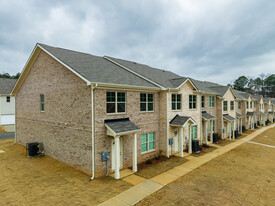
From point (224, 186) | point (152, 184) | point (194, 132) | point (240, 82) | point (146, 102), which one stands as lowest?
point (224, 186)

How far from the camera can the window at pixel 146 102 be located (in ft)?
44.0

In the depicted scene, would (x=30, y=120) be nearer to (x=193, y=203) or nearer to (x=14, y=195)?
(x=14, y=195)

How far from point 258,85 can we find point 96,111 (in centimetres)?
12793

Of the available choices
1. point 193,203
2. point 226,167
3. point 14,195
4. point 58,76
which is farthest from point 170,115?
point 14,195

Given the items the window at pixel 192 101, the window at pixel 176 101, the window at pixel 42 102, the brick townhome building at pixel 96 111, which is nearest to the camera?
the brick townhome building at pixel 96 111

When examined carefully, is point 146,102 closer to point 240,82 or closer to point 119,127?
point 119,127

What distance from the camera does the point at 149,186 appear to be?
923 centimetres

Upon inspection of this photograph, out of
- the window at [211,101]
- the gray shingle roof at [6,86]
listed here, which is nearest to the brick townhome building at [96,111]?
the window at [211,101]

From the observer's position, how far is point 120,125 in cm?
1080

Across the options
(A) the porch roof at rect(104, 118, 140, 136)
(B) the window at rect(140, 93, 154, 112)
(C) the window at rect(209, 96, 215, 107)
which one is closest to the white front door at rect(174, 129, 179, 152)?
(B) the window at rect(140, 93, 154, 112)

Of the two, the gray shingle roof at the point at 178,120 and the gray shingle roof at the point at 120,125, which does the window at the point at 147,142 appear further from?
the gray shingle roof at the point at 120,125

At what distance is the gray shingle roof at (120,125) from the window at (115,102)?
2.30 ft

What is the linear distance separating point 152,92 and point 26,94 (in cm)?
1345

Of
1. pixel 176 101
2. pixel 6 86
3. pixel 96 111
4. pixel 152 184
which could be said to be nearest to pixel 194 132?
pixel 176 101
